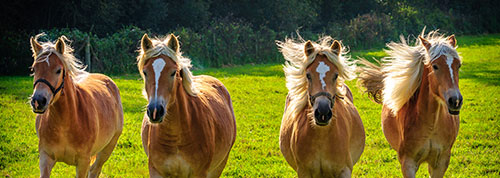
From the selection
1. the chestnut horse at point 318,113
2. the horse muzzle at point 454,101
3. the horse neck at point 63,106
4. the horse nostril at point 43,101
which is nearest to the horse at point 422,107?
the horse muzzle at point 454,101

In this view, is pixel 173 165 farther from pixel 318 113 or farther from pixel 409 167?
pixel 409 167

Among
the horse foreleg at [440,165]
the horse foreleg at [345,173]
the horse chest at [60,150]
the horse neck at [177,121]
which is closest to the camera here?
the horse neck at [177,121]

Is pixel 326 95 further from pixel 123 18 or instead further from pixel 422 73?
pixel 123 18

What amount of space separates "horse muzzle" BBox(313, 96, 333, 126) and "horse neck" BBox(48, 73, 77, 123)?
2810 mm

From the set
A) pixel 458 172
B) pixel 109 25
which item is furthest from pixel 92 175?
pixel 109 25

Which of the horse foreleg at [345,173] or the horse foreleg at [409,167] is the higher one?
the horse foreleg at [345,173]

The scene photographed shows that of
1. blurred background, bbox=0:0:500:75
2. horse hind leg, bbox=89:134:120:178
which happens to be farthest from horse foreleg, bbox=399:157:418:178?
blurred background, bbox=0:0:500:75

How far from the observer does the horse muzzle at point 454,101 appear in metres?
5.00

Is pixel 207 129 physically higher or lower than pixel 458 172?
higher

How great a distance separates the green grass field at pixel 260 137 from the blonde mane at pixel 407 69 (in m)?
1.64

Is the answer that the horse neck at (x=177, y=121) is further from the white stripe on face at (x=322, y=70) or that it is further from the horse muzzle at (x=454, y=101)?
the horse muzzle at (x=454, y=101)

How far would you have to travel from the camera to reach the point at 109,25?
2561 cm

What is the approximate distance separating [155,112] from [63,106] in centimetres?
187

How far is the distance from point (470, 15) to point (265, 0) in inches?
713
